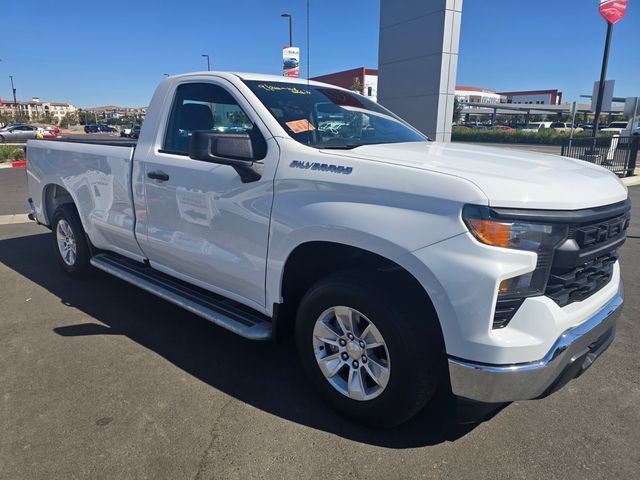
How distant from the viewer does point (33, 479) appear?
231 cm

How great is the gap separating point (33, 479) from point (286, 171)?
201 centimetres

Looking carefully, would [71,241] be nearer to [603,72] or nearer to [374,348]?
[374,348]

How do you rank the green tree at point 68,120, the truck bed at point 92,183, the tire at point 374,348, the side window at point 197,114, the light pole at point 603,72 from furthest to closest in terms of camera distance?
the green tree at point 68,120
the light pole at point 603,72
the truck bed at point 92,183
the side window at point 197,114
the tire at point 374,348

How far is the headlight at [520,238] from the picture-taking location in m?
2.05

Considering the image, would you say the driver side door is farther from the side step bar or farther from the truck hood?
the truck hood

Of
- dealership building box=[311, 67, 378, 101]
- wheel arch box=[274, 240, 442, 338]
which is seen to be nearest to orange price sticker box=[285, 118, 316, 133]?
wheel arch box=[274, 240, 442, 338]

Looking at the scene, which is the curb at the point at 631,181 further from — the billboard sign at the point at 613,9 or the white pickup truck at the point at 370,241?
the white pickup truck at the point at 370,241

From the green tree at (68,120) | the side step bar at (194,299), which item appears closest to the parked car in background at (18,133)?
the side step bar at (194,299)

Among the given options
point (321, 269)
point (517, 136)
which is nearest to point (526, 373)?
point (321, 269)

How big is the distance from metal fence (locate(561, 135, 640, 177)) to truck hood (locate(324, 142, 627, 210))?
1367 centimetres

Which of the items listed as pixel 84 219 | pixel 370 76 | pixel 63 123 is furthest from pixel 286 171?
pixel 63 123

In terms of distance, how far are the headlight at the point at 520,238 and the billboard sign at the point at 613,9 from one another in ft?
50.7

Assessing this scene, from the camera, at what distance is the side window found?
3.44 metres

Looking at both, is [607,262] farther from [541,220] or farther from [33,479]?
[33,479]
